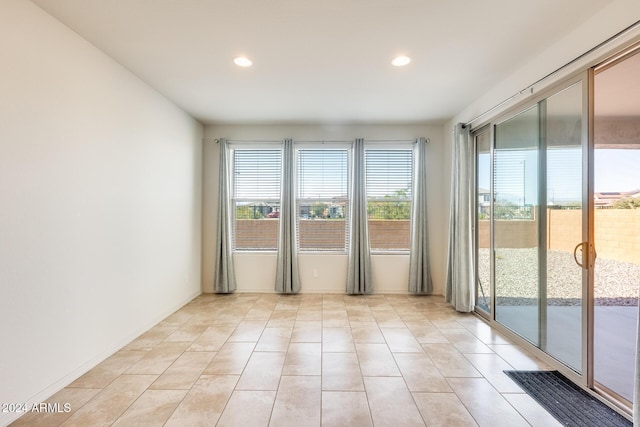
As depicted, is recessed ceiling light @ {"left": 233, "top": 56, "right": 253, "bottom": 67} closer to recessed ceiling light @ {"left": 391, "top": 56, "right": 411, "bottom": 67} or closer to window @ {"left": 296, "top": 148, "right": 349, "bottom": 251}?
recessed ceiling light @ {"left": 391, "top": 56, "right": 411, "bottom": 67}

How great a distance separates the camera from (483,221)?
3629mm

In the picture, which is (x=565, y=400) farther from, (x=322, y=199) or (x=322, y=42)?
(x=322, y=199)

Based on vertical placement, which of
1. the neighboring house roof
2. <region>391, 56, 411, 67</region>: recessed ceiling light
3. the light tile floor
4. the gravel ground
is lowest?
the light tile floor

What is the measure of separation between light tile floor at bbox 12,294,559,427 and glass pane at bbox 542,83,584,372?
344mm

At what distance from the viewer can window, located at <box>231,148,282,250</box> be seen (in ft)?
15.5

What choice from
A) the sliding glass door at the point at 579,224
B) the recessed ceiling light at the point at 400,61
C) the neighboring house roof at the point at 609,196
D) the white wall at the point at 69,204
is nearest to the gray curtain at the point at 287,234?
the white wall at the point at 69,204

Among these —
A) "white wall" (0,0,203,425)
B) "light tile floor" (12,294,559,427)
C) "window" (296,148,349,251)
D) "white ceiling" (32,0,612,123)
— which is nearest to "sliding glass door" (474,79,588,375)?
"light tile floor" (12,294,559,427)

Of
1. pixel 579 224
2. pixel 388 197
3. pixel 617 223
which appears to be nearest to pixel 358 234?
pixel 388 197

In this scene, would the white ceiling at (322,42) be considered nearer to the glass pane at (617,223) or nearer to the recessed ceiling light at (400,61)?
the recessed ceiling light at (400,61)

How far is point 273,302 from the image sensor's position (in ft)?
13.9

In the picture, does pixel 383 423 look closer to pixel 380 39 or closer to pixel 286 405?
pixel 286 405

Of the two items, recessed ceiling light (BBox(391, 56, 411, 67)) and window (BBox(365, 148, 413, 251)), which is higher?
recessed ceiling light (BBox(391, 56, 411, 67))

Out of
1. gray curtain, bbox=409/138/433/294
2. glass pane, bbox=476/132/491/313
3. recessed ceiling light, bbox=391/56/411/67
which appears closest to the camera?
recessed ceiling light, bbox=391/56/411/67

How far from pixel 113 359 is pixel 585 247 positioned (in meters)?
3.87
